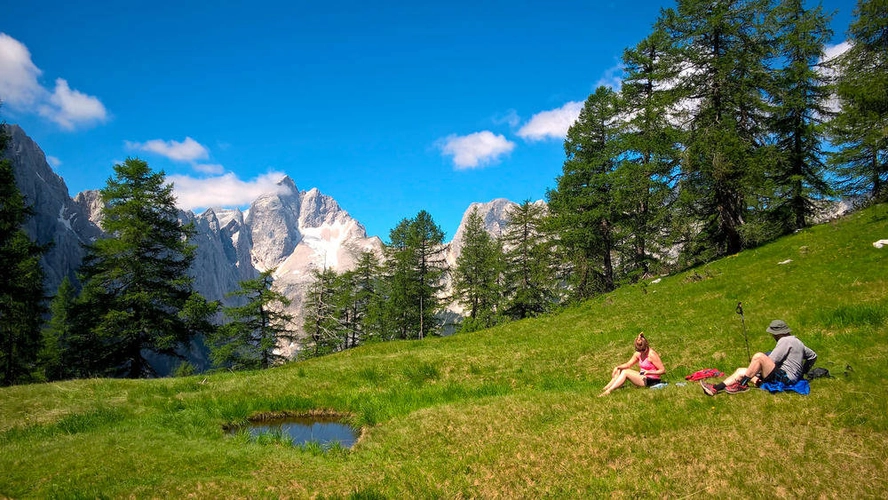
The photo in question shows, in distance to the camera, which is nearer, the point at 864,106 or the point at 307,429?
the point at 307,429

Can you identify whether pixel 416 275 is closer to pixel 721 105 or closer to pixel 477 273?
pixel 477 273

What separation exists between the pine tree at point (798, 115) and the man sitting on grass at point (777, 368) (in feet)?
72.0

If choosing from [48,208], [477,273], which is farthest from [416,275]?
[48,208]

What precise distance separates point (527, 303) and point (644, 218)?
1869 cm

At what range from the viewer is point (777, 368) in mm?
9109

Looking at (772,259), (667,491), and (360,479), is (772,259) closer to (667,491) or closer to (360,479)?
(667,491)

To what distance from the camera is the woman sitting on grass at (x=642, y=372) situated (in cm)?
1125

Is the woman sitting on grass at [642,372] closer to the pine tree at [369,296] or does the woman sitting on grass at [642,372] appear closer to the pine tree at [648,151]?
the pine tree at [648,151]

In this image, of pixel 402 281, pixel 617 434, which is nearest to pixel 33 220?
pixel 402 281

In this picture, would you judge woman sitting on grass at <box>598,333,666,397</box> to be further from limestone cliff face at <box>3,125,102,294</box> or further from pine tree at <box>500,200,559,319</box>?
limestone cliff face at <box>3,125,102,294</box>

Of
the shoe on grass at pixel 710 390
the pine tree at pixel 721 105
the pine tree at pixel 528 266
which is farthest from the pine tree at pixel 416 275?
the shoe on grass at pixel 710 390

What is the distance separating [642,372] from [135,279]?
33.5 metres

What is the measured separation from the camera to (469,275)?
5409 centimetres

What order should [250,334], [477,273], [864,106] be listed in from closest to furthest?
[864,106], [250,334], [477,273]
